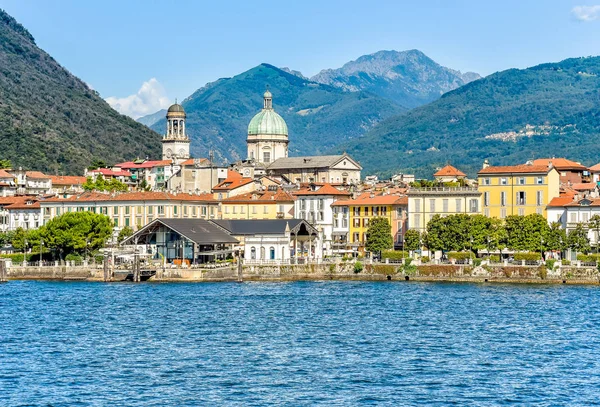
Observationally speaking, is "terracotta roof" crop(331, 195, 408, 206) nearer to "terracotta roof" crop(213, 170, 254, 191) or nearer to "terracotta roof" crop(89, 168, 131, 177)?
"terracotta roof" crop(213, 170, 254, 191)

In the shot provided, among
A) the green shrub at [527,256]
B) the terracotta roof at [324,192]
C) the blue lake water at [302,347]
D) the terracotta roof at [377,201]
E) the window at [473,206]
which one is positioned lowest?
the blue lake water at [302,347]

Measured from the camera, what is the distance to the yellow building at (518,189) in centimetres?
10625

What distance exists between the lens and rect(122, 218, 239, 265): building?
332 ft

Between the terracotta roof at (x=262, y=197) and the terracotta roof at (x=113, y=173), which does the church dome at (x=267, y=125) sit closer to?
the terracotta roof at (x=113, y=173)

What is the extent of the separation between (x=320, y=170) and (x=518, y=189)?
50.5 m

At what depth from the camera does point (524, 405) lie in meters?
42.8

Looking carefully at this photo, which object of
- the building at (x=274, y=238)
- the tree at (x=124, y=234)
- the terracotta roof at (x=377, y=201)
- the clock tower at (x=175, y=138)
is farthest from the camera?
the clock tower at (x=175, y=138)

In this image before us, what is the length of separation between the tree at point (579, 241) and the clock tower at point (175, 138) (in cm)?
8787

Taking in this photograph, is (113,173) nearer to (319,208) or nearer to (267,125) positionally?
(267,125)

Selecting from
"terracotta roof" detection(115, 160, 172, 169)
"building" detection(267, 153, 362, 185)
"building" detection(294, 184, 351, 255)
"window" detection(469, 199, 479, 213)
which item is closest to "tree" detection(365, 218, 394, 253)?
"window" detection(469, 199, 479, 213)

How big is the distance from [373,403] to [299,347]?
1348 centimetres

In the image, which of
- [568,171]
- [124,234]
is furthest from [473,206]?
[568,171]

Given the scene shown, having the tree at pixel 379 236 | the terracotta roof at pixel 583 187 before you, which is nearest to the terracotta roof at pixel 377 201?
the tree at pixel 379 236

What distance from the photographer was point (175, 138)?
180m
